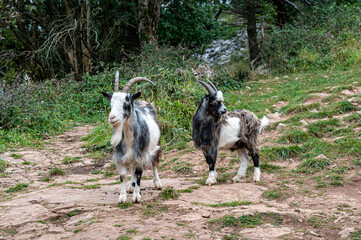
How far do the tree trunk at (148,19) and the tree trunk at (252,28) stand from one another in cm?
350

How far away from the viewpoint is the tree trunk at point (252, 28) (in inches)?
560

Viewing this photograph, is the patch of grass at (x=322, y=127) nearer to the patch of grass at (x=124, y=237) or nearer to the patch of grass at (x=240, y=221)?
the patch of grass at (x=240, y=221)

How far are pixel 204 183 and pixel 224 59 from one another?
11197 mm

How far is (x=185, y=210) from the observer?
13.4 ft

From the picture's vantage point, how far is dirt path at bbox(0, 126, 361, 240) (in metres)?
3.53

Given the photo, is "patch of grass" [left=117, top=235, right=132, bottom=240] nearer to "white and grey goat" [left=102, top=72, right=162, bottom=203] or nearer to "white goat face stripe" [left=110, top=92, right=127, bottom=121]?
"white and grey goat" [left=102, top=72, right=162, bottom=203]

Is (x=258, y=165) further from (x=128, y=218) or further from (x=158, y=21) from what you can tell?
(x=158, y=21)

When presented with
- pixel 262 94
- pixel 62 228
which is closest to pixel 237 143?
pixel 62 228

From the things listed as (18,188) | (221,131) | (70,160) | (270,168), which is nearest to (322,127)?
(270,168)

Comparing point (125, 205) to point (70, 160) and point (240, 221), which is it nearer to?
point (240, 221)

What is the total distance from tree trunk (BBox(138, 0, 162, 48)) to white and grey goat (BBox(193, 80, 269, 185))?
25.0 feet

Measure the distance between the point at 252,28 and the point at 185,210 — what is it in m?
11.6

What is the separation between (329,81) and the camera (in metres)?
10.2

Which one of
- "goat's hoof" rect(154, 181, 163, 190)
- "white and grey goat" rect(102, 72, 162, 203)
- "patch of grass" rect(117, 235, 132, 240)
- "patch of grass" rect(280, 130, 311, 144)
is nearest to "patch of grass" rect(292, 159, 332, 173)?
"patch of grass" rect(280, 130, 311, 144)
